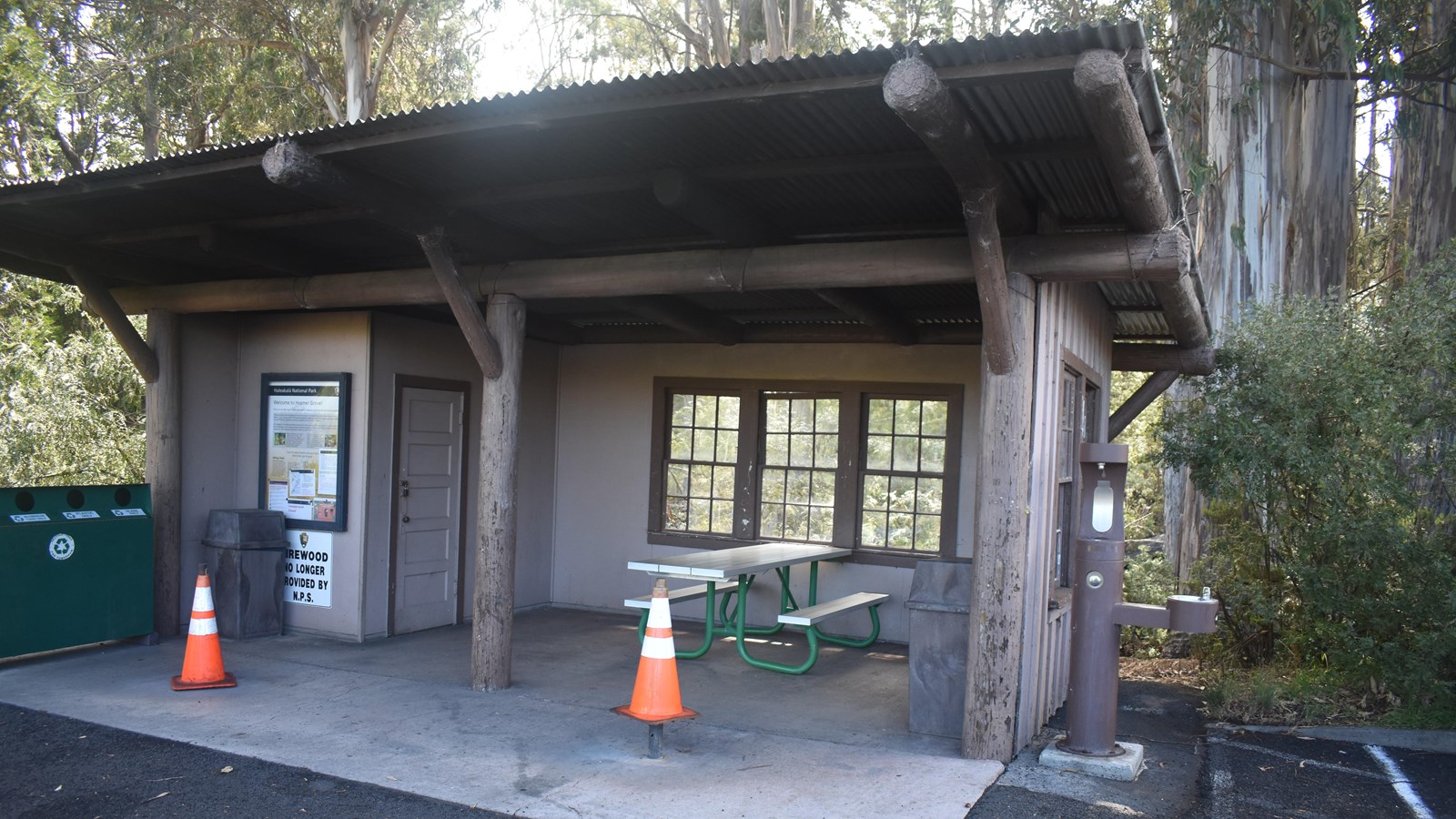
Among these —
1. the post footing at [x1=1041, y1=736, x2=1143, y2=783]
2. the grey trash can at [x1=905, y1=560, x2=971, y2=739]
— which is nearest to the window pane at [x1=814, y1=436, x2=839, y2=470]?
the grey trash can at [x1=905, y1=560, x2=971, y2=739]

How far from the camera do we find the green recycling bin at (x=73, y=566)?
6.91 meters

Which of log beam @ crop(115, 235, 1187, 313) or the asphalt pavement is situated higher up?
log beam @ crop(115, 235, 1187, 313)

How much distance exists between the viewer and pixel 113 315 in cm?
798

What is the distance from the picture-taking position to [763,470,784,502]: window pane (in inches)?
367

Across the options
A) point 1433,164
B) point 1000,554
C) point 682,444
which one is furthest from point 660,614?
point 1433,164

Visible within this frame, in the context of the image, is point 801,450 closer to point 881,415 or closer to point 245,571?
point 881,415

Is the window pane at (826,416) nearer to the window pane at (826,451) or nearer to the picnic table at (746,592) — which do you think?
the window pane at (826,451)

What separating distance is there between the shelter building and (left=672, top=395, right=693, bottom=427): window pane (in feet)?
0.11

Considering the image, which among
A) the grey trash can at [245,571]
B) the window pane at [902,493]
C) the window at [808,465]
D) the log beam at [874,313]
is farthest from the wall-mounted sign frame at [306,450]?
the window pane at [902,493]

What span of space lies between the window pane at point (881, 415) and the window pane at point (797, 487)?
2.30 feet

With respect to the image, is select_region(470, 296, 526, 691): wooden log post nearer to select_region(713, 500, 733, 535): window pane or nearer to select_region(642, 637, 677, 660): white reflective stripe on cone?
select_region(642, 637, 677, 660): white reflective stripe on cone

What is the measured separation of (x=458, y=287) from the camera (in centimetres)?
647

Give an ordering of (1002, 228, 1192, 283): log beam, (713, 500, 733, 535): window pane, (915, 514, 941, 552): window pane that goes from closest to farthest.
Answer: (1002, 228, 1192, 283): log beam, (915, 514, 941, 552): window pane, (713, 500, 733, 535): window pane

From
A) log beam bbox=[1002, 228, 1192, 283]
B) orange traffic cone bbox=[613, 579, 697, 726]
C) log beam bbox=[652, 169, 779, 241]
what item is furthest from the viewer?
log beam bbox=[652, 169, 779, 241]
